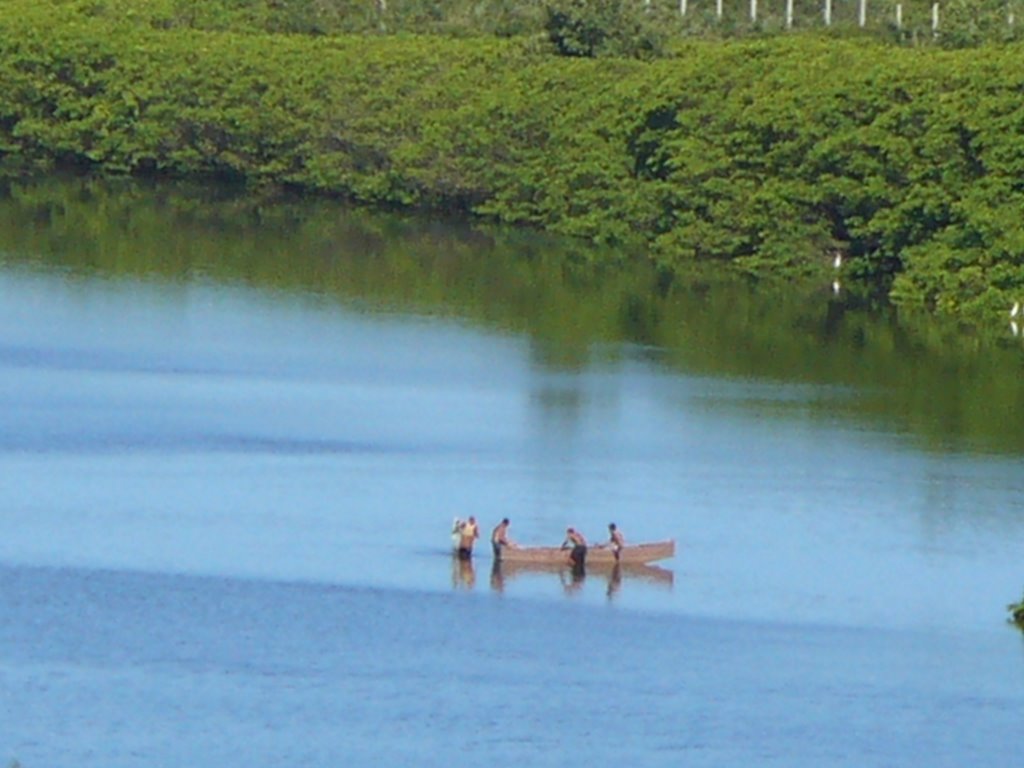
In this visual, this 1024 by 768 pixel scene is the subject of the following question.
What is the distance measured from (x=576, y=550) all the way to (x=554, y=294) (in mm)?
32267

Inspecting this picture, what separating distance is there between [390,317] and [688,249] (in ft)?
50.1

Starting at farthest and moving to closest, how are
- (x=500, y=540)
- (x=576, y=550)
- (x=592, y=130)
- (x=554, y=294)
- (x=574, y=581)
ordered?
(x=592, y=130) < (x=554, y=294) < (x=500, y=540) < (x=576, y=550) < (x=574, y=581)

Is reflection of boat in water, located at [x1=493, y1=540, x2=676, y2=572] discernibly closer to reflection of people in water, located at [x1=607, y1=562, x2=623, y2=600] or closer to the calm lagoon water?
reflection of people in water, located at [x1=607, y1=562, x2=623, y2=600]

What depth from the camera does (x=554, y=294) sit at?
73.9m

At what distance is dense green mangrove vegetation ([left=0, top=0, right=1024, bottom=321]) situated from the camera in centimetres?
7594

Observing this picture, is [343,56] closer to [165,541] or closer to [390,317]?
[390,317]

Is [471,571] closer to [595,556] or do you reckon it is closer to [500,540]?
[500,540]

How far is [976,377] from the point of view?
63094 millimetres

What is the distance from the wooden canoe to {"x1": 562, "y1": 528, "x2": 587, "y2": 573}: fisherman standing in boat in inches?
3.4

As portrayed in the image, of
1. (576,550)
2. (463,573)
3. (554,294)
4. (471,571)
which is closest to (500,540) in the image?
(471,571)

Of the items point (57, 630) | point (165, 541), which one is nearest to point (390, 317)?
point (165, 541)

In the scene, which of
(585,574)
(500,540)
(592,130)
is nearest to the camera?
(585,574)

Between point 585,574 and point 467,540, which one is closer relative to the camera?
point 585,574

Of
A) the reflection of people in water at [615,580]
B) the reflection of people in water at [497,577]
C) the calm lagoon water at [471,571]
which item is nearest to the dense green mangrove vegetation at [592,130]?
the calm lagoon water at [471,571]
